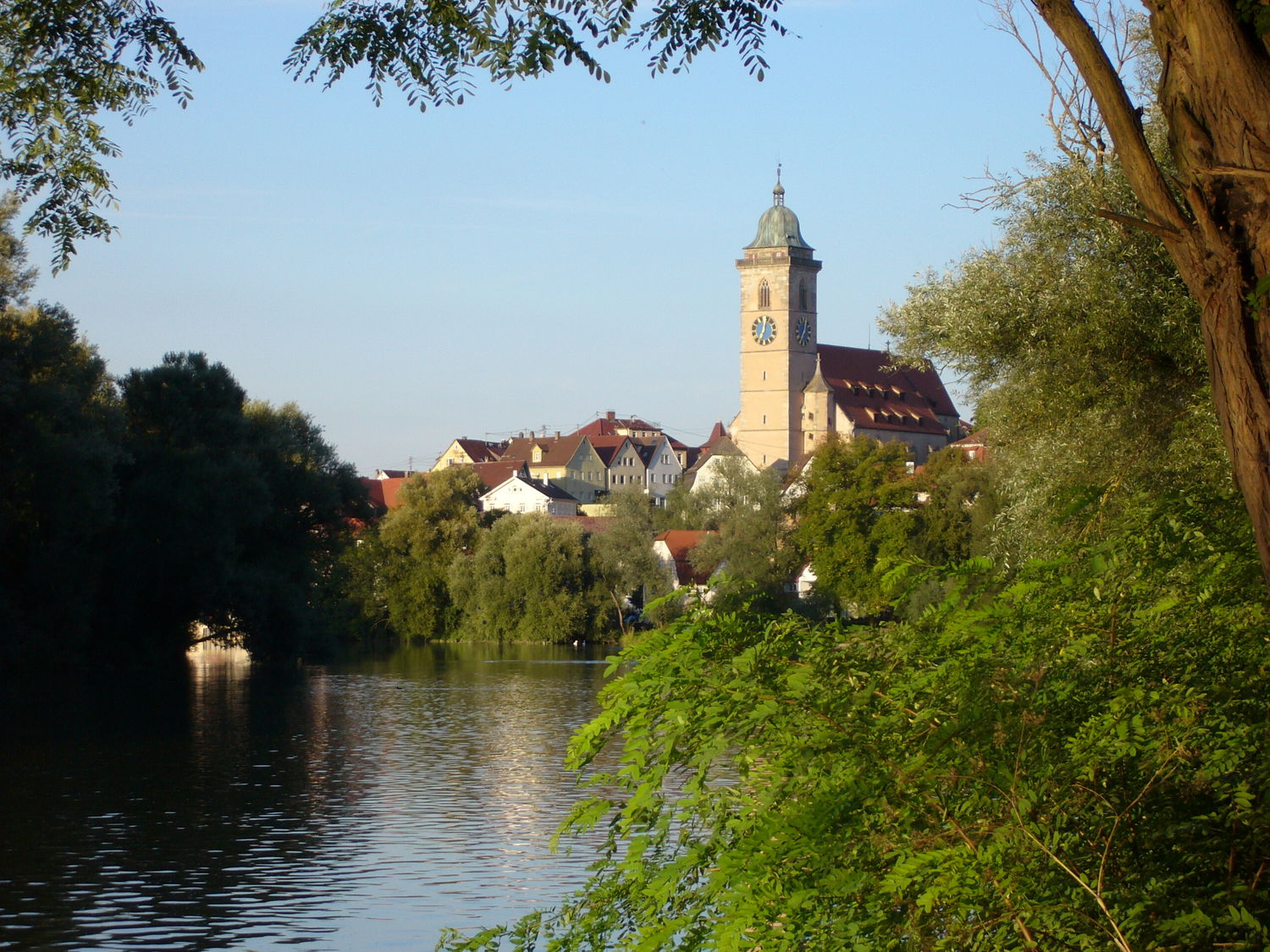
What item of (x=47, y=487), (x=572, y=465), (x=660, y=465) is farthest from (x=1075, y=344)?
(x=660, y=465)

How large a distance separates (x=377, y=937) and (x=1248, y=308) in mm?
10201

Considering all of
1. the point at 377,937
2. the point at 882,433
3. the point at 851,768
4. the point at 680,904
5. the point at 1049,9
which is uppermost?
the point at 882,433

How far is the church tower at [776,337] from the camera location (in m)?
129

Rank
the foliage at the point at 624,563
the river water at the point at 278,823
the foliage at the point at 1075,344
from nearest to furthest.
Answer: the river water at the point at 278,823
the foliage at the point at 1075,344
the foliage at the point at 624,563

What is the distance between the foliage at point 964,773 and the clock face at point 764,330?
129698mm

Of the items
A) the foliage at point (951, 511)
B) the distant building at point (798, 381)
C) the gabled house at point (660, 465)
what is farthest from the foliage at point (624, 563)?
the gabled house at point (660, 465)

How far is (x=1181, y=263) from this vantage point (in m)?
4.03

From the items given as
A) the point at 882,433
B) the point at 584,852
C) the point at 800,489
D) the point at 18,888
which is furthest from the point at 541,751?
the point at 882,433

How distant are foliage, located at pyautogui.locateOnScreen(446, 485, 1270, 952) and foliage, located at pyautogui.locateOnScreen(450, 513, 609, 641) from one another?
187 feet

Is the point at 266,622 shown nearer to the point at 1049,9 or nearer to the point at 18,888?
the point at 18,888

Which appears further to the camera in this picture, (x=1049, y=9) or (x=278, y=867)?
(x=278, y=867)

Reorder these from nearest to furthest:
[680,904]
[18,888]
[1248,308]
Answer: [1248,308]
[680,904]
[18,888]

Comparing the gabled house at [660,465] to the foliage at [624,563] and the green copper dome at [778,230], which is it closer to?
the green copper dome at [778,230]

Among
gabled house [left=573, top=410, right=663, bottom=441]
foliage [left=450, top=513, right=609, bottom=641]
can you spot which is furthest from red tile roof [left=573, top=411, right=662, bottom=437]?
foliage [left=450, top=513, right=609, bottom=641]
